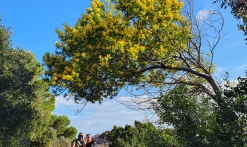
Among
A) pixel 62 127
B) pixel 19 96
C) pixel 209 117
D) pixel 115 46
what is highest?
pixel 62 127

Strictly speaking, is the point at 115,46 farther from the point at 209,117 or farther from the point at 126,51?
the point at 209,117

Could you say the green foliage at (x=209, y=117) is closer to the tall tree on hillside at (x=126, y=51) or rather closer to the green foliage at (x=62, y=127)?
the tall tree on hillside at (x=126, y=51)

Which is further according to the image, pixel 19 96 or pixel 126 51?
pixel 19 96

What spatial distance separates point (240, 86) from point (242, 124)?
0.97 m

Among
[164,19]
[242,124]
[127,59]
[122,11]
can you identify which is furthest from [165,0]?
[242,124]

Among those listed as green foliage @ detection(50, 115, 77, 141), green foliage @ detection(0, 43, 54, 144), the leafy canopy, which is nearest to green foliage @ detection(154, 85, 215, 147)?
the leafy canopy

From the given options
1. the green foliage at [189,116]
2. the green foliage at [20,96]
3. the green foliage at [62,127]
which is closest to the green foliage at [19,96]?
the green foliage at [20,96]

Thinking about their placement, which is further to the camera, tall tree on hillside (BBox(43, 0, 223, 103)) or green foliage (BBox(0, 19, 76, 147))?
green foliage (BBox(0, 19, 76, 147))

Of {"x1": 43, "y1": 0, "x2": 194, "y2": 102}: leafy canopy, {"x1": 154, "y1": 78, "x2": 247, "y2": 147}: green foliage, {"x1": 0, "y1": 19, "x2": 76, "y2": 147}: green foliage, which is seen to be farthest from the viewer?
{"x1": 0, "y1": 19, "x2": 76, "y2": 147}: green foliage

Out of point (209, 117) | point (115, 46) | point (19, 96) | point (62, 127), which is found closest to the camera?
point (209, 117)

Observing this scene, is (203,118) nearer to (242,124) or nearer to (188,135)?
A: (188,135)

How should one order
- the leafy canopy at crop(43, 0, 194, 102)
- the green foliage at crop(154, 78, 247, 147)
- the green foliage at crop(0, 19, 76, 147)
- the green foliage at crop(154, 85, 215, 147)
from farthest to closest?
1. the green foliage at crop(0, 19, 76, 147)
2. the leafy canopy at crop(43, 0, 194, 102)
3. the green foliage at crop(154, 85, 215, 147)
4. the green foliage at crop(154, 78, 247, 147)

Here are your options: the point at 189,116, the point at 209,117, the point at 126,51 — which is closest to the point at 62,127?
the point at 126,51

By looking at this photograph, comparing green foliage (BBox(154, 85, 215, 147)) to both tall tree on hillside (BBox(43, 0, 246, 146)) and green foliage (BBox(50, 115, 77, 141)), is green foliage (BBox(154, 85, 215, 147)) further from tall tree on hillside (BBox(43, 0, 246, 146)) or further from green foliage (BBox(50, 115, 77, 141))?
green foliage (BBox(50, 115, 77, 141))
